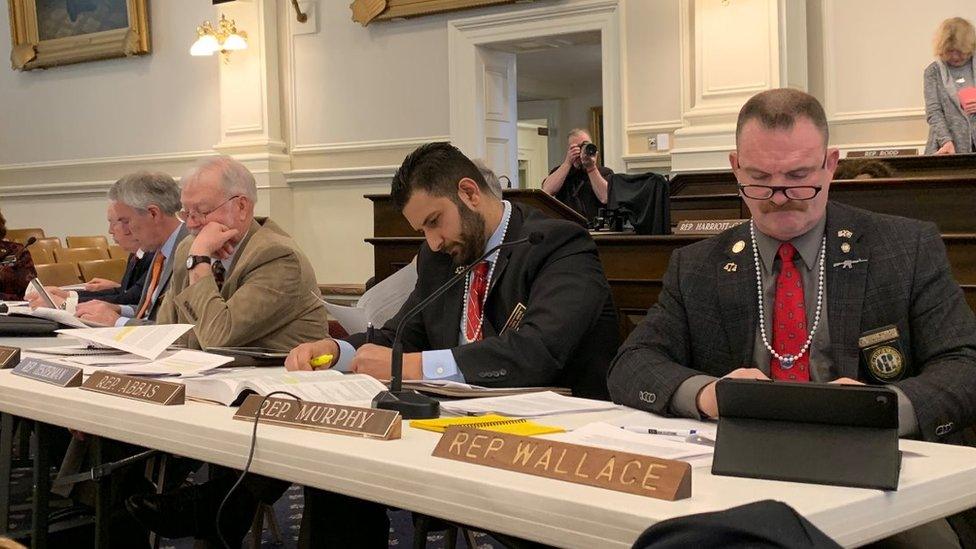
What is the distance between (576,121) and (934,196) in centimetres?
1080

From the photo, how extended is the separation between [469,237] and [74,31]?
901 centimetres

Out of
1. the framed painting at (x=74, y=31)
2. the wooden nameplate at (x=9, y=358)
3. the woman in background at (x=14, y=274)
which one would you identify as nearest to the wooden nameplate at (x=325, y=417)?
the wooden nameplate at (x=9, y=358)

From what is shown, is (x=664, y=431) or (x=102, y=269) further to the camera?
(x=102, y=269)

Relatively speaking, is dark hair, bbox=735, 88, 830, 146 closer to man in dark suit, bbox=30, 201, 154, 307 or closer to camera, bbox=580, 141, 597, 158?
man in dark suit, bbox=30, 201, 154, 307

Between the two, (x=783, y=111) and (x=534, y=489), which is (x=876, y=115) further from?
(x=534, y=489)

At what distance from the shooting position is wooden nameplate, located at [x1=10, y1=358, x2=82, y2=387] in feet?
7.23

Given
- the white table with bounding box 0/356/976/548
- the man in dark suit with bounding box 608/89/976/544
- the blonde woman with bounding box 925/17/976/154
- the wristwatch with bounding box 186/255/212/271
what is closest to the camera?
the white table with bounding box 0/356/976/548

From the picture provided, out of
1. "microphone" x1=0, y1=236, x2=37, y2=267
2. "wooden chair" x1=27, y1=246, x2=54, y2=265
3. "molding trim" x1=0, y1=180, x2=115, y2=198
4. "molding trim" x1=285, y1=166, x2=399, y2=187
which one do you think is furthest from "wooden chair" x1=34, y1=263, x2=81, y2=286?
"molding trim" x1=0, y1=180, x2=115, y2=198

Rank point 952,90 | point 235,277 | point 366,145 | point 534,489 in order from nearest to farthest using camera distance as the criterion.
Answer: point 534,489 → point 235,277 → point 952,90 → point 366,145

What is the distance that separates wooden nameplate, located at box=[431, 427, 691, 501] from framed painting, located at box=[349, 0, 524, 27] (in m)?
7.01

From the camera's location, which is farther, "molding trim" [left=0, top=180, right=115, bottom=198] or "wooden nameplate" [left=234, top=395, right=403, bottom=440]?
"molding trim" [left=0, top=180, right=115, bottom=198]

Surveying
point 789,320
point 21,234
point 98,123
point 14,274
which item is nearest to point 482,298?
point 789,320

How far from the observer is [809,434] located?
51.5 inches

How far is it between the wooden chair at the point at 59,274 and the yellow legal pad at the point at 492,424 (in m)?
4.75
